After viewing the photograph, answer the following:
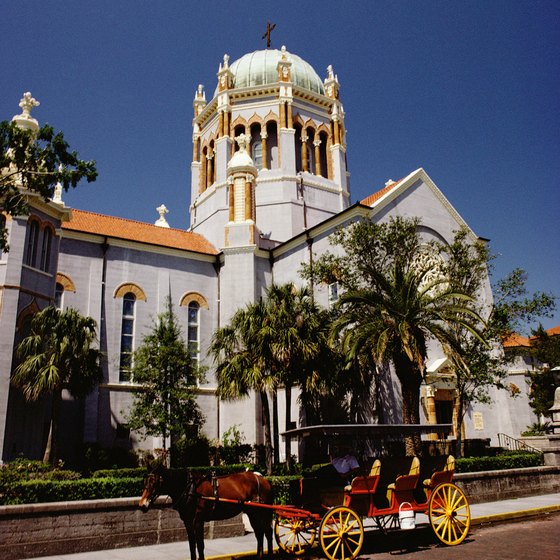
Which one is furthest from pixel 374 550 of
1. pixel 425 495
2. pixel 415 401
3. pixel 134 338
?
pixel 134 338

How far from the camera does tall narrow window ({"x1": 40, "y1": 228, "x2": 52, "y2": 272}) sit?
22.0 meters

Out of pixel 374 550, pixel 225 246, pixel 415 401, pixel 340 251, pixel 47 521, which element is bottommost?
pixel 374 550

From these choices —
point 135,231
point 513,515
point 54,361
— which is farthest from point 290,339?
point 135,231

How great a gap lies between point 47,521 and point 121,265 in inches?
779

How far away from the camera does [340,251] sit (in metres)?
26.7

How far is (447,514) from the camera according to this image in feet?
35.2

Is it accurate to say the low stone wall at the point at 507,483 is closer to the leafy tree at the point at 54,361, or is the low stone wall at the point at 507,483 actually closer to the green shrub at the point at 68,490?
the green shrub at the point at 68,490

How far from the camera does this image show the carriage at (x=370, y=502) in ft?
30.9

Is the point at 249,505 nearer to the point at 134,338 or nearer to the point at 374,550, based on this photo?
the point at 374,550

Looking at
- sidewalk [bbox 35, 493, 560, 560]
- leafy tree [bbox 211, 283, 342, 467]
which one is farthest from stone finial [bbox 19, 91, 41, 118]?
sidewalk [bbox 35, 493, 560, 560]

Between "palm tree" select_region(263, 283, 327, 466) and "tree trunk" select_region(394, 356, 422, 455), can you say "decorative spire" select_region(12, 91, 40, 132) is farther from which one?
"tree trunk" select_region(394, 356, 422, 455)

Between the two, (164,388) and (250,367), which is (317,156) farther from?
(164,388)

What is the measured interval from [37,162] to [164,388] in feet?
39.0

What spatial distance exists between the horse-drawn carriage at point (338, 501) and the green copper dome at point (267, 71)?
33.1 m
